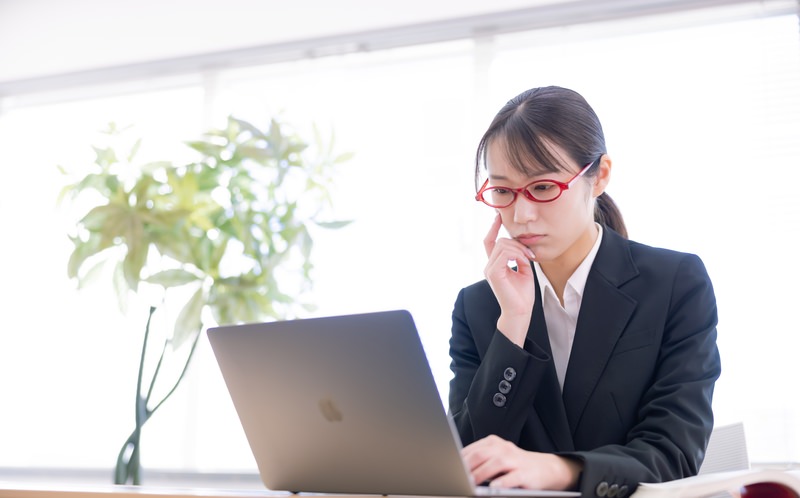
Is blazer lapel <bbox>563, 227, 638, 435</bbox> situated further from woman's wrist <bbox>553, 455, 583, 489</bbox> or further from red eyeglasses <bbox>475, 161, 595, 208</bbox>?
woman's wrist <bbox>553, 455, 583, 489</bbox>

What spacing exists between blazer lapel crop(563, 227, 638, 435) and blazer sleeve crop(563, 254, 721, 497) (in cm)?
8

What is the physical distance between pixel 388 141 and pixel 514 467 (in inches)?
94.8

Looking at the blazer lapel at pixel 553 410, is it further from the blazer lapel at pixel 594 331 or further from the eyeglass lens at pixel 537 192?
the eyeglass lens at pixel 537 192

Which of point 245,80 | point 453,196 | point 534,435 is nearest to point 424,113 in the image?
point 453,196

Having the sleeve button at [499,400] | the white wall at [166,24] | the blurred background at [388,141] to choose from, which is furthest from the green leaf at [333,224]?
the sleeve button at [499,400]

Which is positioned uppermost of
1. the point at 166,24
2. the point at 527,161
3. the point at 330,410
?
the point at 166,24

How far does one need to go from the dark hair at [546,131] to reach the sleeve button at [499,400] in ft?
1.38

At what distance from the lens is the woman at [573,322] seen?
137 cm

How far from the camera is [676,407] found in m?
1.33

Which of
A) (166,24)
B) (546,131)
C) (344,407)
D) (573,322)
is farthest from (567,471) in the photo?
(166,24)

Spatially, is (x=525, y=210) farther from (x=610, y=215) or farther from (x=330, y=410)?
(x=330, y=410)

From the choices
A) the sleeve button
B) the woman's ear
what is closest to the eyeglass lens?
the woman's ear

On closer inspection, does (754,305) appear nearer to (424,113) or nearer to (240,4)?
(424,113)

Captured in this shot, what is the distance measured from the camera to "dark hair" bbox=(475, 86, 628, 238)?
1.53 m
